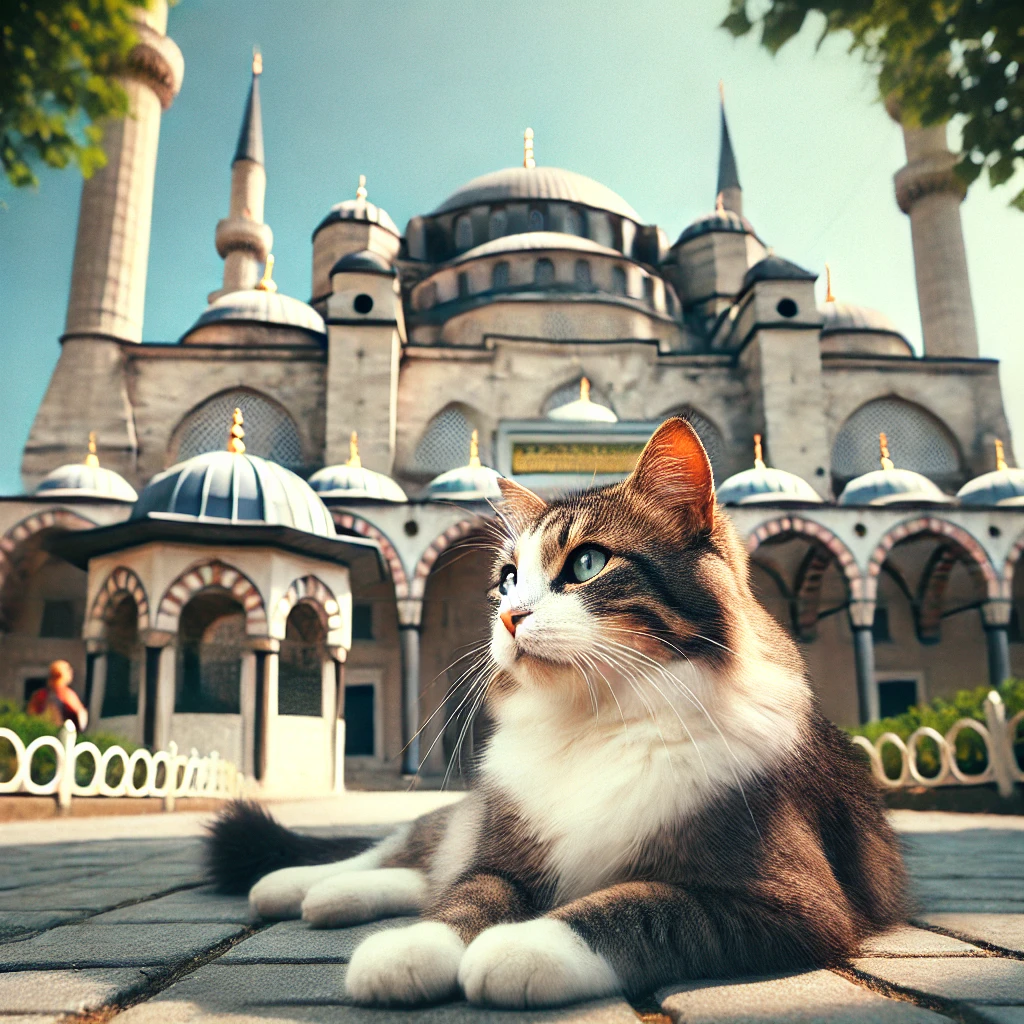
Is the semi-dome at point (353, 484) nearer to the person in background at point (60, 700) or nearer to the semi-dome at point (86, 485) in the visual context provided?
the semi-dome at point (86, 485)

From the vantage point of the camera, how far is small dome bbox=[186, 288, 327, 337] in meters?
22.6

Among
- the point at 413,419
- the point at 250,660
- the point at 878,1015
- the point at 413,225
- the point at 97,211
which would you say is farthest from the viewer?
the point at 413,225

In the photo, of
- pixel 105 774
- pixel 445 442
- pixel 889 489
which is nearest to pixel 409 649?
pixel 445 442

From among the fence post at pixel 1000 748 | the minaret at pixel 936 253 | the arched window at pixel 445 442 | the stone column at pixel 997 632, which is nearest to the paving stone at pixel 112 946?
the fence post at pixel 1000 748

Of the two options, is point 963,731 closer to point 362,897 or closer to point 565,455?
point 362,897

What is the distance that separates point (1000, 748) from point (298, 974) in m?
6.57

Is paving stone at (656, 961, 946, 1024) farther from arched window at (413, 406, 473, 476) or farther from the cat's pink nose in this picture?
arched window at (413, 406, 473, 476)

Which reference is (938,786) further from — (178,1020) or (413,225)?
(413,225)

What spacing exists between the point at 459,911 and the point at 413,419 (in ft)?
66.6

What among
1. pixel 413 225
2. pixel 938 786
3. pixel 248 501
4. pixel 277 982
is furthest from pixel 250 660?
pixel 413 225

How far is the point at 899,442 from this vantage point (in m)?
22.5

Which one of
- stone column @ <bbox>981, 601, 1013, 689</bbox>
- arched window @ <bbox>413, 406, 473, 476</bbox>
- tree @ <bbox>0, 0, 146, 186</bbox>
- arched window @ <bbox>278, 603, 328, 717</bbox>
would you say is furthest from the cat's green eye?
arched window @ <bbox>413, 406, 473, 476</bbox>

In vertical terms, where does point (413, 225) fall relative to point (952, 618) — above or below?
above

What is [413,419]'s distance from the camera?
2142cm
